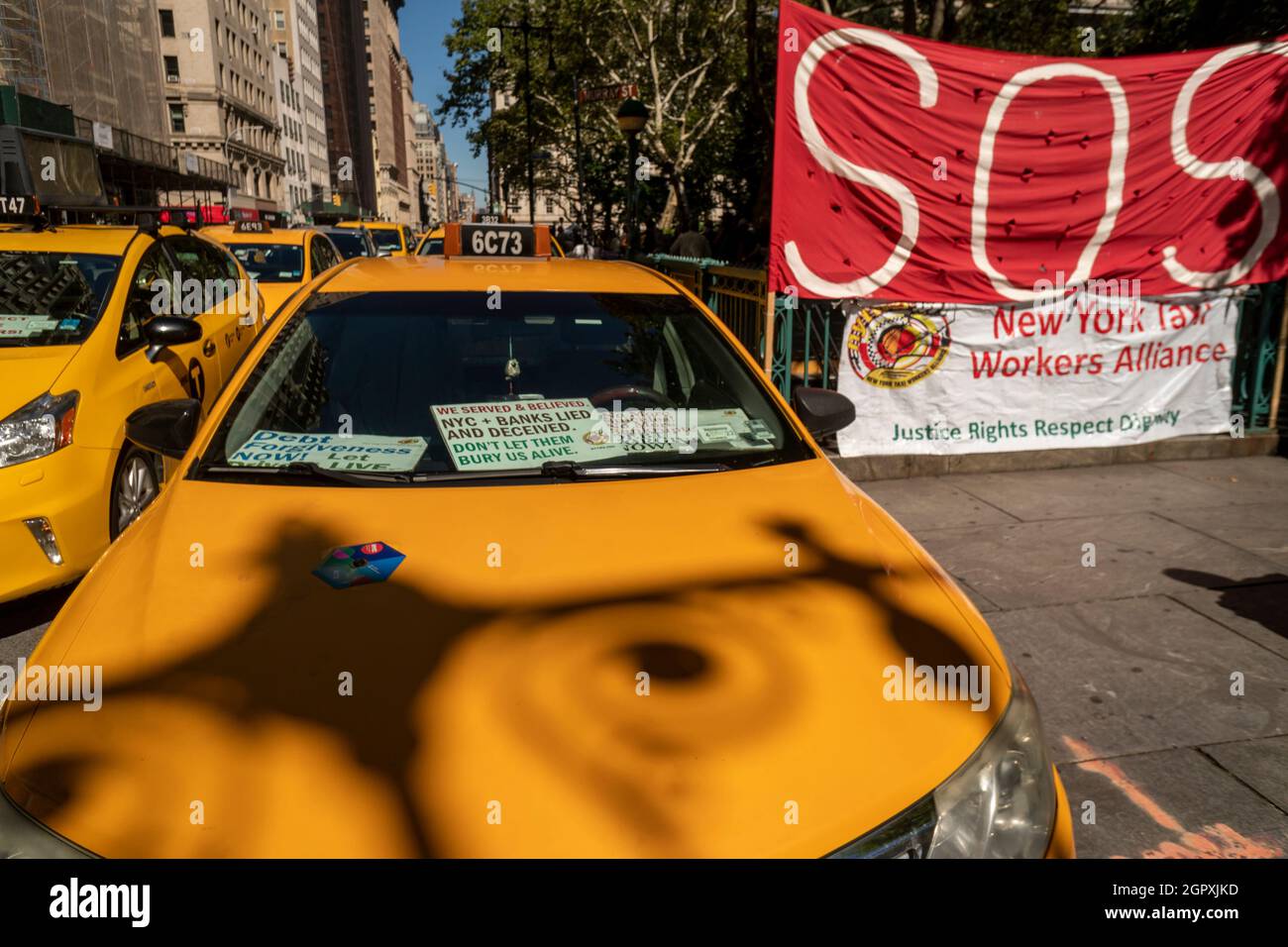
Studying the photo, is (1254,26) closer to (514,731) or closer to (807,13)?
(807,13)

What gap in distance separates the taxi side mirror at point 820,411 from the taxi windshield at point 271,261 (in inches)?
361

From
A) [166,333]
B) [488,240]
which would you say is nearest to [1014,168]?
Result: [488,240]

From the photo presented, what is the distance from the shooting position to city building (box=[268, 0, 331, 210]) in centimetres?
10325

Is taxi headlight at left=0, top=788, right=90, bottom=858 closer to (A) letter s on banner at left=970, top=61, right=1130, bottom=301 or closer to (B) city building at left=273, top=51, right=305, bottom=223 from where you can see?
(A) letter s on banner at left=970, top=61, right=1130, bottom=301

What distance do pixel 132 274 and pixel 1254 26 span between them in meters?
14.0

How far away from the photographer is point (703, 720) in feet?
5.47

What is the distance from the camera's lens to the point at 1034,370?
7.29 meters

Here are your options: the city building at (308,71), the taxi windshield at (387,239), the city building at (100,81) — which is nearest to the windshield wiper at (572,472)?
the taxi windshield at (387,239)

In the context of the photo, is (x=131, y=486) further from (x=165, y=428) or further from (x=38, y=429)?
(x=165, y=428)

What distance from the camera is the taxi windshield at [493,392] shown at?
2.65 m

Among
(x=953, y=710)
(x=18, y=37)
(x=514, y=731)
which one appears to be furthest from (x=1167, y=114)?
(x=18, y=37)

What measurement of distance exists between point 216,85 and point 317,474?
81235mm

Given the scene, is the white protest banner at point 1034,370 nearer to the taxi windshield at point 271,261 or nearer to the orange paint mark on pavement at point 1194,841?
the orange paint mark on pavement at point 1194,841

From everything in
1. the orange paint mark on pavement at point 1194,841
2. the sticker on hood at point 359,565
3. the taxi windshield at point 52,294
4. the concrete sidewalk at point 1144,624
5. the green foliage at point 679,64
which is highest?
the green foliage at point 679,64
